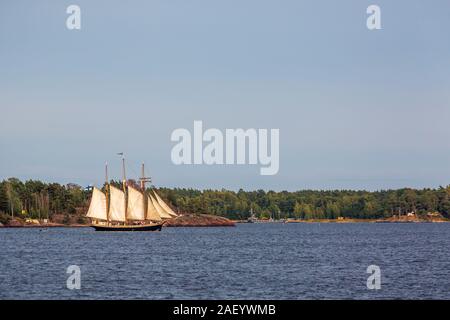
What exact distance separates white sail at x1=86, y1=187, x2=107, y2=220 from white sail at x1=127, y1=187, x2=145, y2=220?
5.16 m

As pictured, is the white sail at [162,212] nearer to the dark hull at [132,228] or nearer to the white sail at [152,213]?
the white sail at [152,213]

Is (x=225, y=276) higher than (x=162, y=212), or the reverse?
(x=162, y=212)

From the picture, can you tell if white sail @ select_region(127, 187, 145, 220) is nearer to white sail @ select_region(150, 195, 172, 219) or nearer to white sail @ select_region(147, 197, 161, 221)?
white sail @ select_region(147, 197, 161, 221)

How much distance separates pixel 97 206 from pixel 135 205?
24.9ft

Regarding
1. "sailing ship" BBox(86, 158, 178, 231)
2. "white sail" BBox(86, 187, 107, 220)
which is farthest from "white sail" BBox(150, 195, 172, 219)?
"white sail" BBox(86, 187, 107, 220)

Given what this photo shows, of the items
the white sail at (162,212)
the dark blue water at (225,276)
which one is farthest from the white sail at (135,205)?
the dark blue water at (225,276)

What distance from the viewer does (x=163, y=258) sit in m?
81.0

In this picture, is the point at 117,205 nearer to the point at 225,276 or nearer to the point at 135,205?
the point at 135,205

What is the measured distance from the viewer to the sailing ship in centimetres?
16212

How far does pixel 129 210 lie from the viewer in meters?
166

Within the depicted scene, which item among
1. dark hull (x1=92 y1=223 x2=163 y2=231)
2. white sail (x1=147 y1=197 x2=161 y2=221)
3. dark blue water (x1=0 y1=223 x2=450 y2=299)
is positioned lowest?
dark blue water (x1=0 y1=223 x2=450 y2=299)

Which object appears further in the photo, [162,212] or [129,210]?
[162,212]

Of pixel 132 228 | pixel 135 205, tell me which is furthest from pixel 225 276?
pixel 132 228
